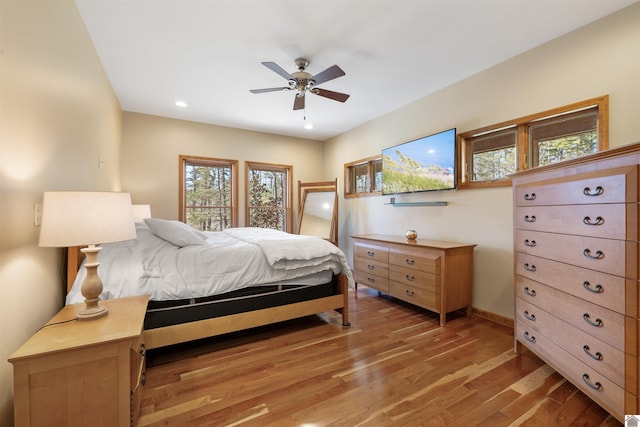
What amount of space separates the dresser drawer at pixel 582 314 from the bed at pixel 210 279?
1.47 m

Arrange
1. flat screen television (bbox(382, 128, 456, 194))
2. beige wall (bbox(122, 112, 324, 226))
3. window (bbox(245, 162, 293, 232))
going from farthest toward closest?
window (bbox(245, 162, 293, 232)) → beige wall (bbox(122, 112, 324, 226)) → flat screen television (bbox(382, 128, 456, 194))

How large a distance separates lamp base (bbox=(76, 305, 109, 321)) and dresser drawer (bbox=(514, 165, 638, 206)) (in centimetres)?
266

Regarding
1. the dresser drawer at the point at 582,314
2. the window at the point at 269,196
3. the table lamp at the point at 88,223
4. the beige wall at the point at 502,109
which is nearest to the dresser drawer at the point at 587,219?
the dresser drawer at the point at 582,314

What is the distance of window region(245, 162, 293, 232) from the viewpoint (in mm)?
4926

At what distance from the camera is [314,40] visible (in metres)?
2.33

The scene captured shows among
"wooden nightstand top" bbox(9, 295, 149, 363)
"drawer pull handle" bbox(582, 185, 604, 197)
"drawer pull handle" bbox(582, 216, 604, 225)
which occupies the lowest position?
"wooden nightstand top" bbox(9, 295, 149, 363)

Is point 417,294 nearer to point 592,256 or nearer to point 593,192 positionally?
point 592,256

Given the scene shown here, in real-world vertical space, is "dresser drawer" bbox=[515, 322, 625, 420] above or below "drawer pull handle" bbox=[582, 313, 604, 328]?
below

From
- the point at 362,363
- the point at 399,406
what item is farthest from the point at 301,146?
the point at 399,406

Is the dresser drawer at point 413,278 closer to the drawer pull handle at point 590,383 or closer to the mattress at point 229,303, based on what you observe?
the mattress at point 229,303

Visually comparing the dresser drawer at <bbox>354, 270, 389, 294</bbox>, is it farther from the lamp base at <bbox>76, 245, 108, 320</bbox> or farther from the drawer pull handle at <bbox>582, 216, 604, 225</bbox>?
the lamp base at <bbox>76, 245, 108, 320</bbox>

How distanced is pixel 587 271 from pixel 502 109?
1.87 m

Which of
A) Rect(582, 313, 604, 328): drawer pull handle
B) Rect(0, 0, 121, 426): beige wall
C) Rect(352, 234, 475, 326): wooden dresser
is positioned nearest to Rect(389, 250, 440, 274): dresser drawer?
Rect(352, 234, 475, 326): wooden dresser

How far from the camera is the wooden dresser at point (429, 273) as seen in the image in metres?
2.69
